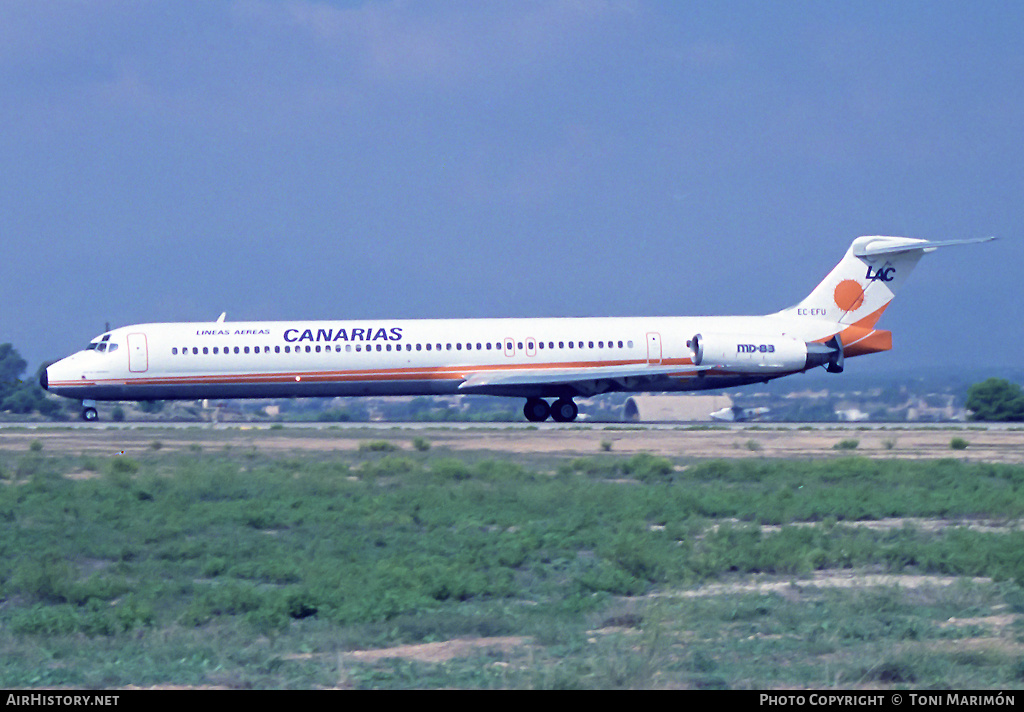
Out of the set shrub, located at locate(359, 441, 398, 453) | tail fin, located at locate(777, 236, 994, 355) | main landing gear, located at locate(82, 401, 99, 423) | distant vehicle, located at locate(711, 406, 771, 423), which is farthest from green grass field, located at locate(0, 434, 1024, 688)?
distant vehicle, located at locate(711, 406, 771, 423)

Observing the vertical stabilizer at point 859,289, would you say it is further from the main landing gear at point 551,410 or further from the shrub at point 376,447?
the shrub at point 376,447

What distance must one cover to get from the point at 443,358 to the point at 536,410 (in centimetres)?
423

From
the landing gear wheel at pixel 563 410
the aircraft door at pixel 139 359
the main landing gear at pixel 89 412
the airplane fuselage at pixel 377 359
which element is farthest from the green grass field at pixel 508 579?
the main landing gear at pixel 89 412

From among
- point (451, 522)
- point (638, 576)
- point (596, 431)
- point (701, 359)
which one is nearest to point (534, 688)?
point (638, 576)

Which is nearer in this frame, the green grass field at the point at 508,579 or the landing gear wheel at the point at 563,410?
the green grass field at the point at 508,579

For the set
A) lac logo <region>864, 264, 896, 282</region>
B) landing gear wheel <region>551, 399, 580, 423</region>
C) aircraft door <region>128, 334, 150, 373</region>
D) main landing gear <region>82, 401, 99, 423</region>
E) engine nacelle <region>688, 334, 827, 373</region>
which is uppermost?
lac logo <region>864, 264, 896, 282</region>

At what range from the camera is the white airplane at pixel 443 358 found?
115 feet

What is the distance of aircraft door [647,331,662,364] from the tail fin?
5289mm

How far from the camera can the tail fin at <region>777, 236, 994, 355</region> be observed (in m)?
39.4

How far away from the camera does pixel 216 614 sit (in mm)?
10938

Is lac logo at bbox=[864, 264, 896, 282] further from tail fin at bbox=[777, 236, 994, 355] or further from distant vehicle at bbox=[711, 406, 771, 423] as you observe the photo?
distant vehicle at bbox=[711, 406, 771, 423]

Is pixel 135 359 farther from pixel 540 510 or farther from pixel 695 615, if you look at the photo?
pixel 695 615

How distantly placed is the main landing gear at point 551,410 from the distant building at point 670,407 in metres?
28.1
